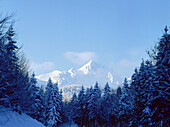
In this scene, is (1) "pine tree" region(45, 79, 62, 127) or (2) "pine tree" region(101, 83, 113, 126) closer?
(1) "pine tree" region(45, 79, 62, 127)

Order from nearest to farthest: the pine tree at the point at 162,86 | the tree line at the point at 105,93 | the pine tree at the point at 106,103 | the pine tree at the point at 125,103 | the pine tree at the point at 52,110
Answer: the tree line at the point at 105,93
the pine tree at the point at 162,86
the pine tree at the point at 125,103
the pine tree at the point at 52,110
the pine tree at the point at 106,103

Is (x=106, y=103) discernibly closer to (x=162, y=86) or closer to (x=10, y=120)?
(x=162, y=86)

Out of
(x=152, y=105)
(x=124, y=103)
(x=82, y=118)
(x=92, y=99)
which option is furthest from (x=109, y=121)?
(x=152, y=105)

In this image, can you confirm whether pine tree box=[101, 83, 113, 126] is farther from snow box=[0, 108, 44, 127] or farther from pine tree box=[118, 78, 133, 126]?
snow box=[0, 108, 44, 127]

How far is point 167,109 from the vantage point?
16922mm

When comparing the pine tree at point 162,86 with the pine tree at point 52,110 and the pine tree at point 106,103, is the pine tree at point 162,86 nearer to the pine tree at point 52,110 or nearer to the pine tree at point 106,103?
the pine tree at point 52,110

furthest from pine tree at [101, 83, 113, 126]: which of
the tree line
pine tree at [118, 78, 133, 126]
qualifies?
pine tree at [118, 78, 133, 126]

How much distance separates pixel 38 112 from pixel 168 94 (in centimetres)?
2696

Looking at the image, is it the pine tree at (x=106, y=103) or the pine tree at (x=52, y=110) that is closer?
the pine tree at (x=52, y=110)

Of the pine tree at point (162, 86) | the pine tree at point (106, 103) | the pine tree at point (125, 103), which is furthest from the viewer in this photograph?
the pine tree at point (106, 103)

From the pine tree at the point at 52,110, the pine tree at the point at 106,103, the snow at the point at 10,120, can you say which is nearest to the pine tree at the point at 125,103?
the pine tree at the point at 106,103

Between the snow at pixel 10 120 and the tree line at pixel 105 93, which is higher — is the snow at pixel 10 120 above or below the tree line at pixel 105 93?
below

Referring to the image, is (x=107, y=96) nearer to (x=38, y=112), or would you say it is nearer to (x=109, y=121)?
(x=109, y=121)

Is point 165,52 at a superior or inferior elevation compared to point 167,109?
superior
